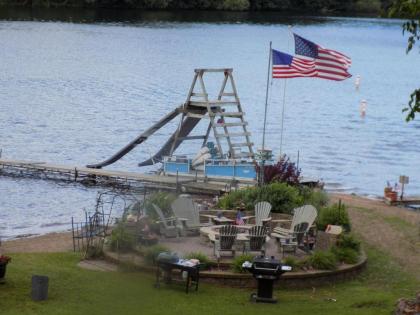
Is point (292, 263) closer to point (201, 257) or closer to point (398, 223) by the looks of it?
point (201, 257)

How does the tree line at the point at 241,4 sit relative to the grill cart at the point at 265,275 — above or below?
above

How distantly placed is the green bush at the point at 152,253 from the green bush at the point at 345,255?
438 centimetres

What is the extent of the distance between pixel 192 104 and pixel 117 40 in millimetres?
77948

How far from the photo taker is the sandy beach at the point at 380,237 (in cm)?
2786

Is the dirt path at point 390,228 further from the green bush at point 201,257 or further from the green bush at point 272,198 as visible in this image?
the green bush at point 201,257

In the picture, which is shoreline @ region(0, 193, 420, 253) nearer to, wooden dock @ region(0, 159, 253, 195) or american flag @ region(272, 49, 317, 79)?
wooden dock @ region(0, 159, 253, 195)

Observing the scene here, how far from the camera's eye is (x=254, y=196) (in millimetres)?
30062

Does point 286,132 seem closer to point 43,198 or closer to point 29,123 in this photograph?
point 29,123

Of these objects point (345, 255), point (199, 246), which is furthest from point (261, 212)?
point (345, 255)

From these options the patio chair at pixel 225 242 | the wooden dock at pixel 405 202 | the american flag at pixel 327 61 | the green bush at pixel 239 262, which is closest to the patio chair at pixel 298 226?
the patio chair at pixel 225 242

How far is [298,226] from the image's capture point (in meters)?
25.9

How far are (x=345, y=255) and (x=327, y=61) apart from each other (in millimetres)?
10895

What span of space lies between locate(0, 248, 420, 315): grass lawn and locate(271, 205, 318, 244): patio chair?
1.91 meters

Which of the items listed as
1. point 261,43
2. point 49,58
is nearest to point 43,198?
point 49,58
